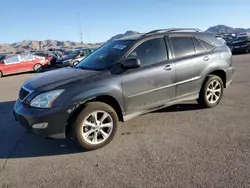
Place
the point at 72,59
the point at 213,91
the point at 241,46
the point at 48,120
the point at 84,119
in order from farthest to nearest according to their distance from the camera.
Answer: the point at 241,46, the point at 72,59, the point at 213,91, the point at 84,119, the point at 48,120

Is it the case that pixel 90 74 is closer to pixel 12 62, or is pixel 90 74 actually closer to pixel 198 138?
pixel 198 138

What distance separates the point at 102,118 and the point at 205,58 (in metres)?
2.65

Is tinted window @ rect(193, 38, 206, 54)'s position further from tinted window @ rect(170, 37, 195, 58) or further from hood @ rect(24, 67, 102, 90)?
hood @ rect(24, 67, 102, 90)

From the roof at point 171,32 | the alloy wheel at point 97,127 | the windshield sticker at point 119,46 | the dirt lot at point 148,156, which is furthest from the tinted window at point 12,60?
the alloy wheel at point 97,127

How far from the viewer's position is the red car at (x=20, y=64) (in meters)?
15.8

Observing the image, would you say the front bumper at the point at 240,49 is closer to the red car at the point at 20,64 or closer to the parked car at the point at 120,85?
the red car at the point at 20,64

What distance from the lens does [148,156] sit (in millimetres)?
3451

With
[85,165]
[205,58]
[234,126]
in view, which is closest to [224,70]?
[205,58]

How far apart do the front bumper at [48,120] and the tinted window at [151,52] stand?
1.60 meters

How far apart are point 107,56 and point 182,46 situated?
1565 millimetres

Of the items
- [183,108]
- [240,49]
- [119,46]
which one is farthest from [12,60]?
[240,49]

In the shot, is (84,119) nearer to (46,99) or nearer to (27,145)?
(46,99)

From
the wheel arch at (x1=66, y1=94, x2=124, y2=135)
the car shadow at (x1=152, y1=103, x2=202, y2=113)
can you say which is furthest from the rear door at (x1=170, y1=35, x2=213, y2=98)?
the wheel arch at (x1=66, y1=94, x2=124, y2=135)

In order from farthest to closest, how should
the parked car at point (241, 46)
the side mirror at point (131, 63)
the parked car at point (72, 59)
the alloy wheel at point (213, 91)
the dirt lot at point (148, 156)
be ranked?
the parked car at point (241, 46) < the parked car at point (72, 59) < the alloy wheel at point (213, 91) < the side mirror at point (131, 63) < the dirt lot at point (148, 156)
